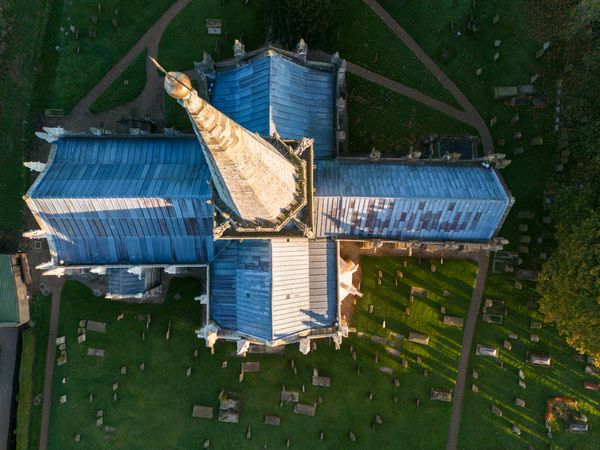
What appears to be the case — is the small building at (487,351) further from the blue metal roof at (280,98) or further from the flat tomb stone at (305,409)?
the blue metal roof at (280,98)

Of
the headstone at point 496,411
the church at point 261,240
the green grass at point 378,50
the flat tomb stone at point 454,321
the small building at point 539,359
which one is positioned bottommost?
the headstone at point 496,411

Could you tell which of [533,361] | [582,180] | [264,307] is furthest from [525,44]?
[264,307]

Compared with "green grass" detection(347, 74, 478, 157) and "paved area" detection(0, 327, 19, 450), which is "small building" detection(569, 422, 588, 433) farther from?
"paved area" detection(0, 327, 19, 450)

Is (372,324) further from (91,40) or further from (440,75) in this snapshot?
(91,40)

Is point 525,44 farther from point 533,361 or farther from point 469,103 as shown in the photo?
point 533,361

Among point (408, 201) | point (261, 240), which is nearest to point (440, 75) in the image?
point (408, 201)

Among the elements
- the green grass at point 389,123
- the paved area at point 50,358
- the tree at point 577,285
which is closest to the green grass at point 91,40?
the paved area at point 50,358

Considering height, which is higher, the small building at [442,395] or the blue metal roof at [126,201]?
the blue metal roof at [126,201]
